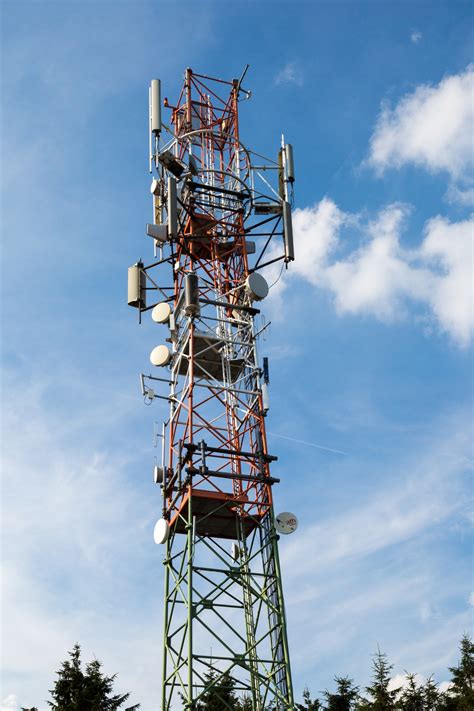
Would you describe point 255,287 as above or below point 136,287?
below

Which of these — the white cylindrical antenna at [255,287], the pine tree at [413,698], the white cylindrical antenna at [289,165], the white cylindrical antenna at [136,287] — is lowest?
the pine tree at [413,698]

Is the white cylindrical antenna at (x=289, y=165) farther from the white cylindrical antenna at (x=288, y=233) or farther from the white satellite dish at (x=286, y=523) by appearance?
the white satellite dish at (x=286, y=523)

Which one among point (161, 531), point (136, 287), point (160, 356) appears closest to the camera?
point (161, 531)

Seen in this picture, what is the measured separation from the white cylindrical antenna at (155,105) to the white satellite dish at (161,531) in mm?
13503

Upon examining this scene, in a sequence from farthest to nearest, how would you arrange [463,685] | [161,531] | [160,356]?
[463,685] → [160,356] → [161,531]

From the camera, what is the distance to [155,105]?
30.4m

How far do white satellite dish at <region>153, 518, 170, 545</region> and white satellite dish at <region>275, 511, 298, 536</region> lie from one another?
10.9 ft

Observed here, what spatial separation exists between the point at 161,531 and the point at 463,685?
80.5 feet

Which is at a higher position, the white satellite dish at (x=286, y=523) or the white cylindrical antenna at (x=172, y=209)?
the white cylindrical antenna at (x=172, y=209)

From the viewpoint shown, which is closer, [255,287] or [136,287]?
[255,287]

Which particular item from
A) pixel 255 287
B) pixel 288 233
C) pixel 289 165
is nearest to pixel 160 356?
pixel 255 287

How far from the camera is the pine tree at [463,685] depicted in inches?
1577

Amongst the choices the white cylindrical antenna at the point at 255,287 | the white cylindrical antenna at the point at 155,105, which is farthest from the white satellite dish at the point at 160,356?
the white cylindrical antenna at the point at 155,105

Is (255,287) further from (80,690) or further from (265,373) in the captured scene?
(80,690)
